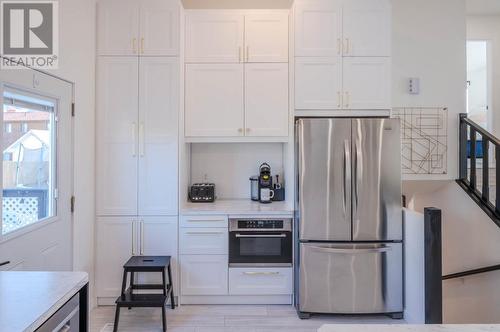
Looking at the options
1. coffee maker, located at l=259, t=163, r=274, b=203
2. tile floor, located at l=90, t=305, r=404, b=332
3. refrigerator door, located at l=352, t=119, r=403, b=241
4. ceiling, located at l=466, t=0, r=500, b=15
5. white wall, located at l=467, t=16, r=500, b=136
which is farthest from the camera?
white wall, located at l=467, t=16, r=500, b=136

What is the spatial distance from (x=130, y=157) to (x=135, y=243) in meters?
0.81

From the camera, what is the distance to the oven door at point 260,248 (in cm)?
298

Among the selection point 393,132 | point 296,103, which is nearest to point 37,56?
point 296,103

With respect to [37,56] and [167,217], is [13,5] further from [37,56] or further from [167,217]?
[167,217]

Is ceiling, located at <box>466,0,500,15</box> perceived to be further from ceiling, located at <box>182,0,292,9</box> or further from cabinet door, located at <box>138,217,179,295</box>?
cabinet door, located at <box>138,217,179,295</box>

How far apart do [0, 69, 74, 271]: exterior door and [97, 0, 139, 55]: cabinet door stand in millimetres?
652

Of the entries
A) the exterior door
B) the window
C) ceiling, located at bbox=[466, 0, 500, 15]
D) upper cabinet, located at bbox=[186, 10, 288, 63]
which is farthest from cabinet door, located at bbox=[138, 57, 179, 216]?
ceiling, located at bbox=[466, 0, 500, 15]

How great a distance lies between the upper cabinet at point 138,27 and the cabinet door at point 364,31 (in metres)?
1.62

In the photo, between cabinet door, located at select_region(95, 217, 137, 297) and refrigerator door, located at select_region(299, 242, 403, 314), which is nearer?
refrigerator door, located at select_region(299, 242, 403, 314)

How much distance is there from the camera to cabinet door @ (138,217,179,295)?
3.00 metres

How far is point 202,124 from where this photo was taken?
3.18 m

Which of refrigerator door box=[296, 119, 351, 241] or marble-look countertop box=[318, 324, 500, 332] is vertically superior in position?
refrigerator door box=[296, 119, 351, 241]

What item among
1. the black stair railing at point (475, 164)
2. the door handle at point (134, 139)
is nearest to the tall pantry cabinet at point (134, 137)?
the door handle at point (134, 139)

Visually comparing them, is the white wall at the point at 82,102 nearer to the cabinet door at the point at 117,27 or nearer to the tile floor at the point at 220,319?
the cabinet door at the point at 117,27
